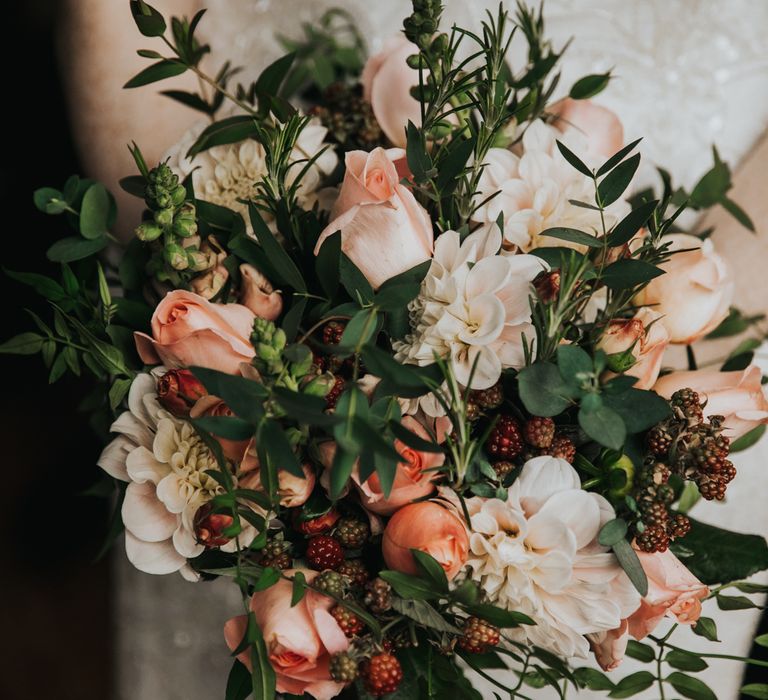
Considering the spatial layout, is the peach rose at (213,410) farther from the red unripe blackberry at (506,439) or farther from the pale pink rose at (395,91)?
the pale pink rose at (395,91)

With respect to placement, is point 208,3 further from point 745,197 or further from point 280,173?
point 745,197

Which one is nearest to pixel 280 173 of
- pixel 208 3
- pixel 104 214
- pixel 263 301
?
pixel 263 301

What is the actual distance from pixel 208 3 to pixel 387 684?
2.67 ft

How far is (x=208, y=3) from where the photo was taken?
893 mm

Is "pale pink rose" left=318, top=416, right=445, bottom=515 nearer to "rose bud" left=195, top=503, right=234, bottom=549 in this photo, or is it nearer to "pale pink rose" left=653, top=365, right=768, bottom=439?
"rose bud" left=195, top=503, right=234, bottom=549

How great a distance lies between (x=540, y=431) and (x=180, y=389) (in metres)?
0.24

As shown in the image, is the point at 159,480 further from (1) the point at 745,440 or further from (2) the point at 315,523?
(1) the point at 745,440

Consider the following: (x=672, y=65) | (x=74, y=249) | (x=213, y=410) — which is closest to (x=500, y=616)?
(x=213, y=410)

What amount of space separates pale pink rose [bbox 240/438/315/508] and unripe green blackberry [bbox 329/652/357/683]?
0.10m

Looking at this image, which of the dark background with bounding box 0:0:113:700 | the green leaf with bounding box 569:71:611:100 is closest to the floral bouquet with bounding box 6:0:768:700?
the green leaf with bounding box 569:71:611:100

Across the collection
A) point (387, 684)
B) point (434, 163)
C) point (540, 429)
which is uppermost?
point (434, 163)

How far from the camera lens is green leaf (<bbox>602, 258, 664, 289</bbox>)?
1.54ft

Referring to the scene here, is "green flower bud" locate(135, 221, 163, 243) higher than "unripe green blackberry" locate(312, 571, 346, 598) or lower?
higher

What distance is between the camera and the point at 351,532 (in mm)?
494
